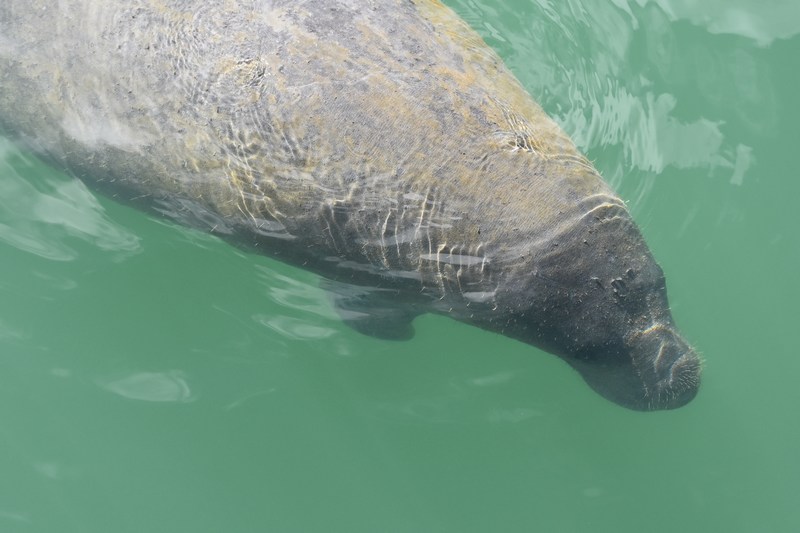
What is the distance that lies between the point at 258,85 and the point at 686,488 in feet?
15.0

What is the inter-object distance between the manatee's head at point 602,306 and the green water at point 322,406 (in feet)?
3.60

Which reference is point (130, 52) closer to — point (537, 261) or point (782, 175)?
point (537, 261)

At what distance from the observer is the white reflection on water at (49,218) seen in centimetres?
575

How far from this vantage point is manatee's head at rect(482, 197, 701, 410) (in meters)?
4.13

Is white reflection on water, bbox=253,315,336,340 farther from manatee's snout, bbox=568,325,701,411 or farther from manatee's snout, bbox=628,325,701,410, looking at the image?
manatee's snout, bbox=628,325,701,410

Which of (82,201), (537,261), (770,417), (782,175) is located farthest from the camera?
(782,175)

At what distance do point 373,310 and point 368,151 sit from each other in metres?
1.38

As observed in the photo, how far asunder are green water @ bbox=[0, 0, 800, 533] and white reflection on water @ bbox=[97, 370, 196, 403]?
2 cm

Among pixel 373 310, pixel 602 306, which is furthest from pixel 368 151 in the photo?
pixel 602 306

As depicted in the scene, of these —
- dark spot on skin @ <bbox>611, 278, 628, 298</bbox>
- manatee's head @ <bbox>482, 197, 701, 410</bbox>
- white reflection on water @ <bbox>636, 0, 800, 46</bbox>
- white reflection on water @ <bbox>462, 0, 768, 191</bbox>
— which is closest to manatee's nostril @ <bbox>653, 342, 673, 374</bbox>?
manatee's head @ <bbox>482, 197, 701, 410</bbox>

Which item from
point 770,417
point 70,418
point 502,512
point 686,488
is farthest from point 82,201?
point 770,417

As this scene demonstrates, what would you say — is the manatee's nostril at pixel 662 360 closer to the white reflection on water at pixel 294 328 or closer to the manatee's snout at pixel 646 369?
the manatee's snout at pixel 646 369

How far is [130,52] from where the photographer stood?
4379 mm

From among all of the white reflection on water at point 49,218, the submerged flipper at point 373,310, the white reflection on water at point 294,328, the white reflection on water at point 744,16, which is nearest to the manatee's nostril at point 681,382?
the submerged flipper at point 373,310
